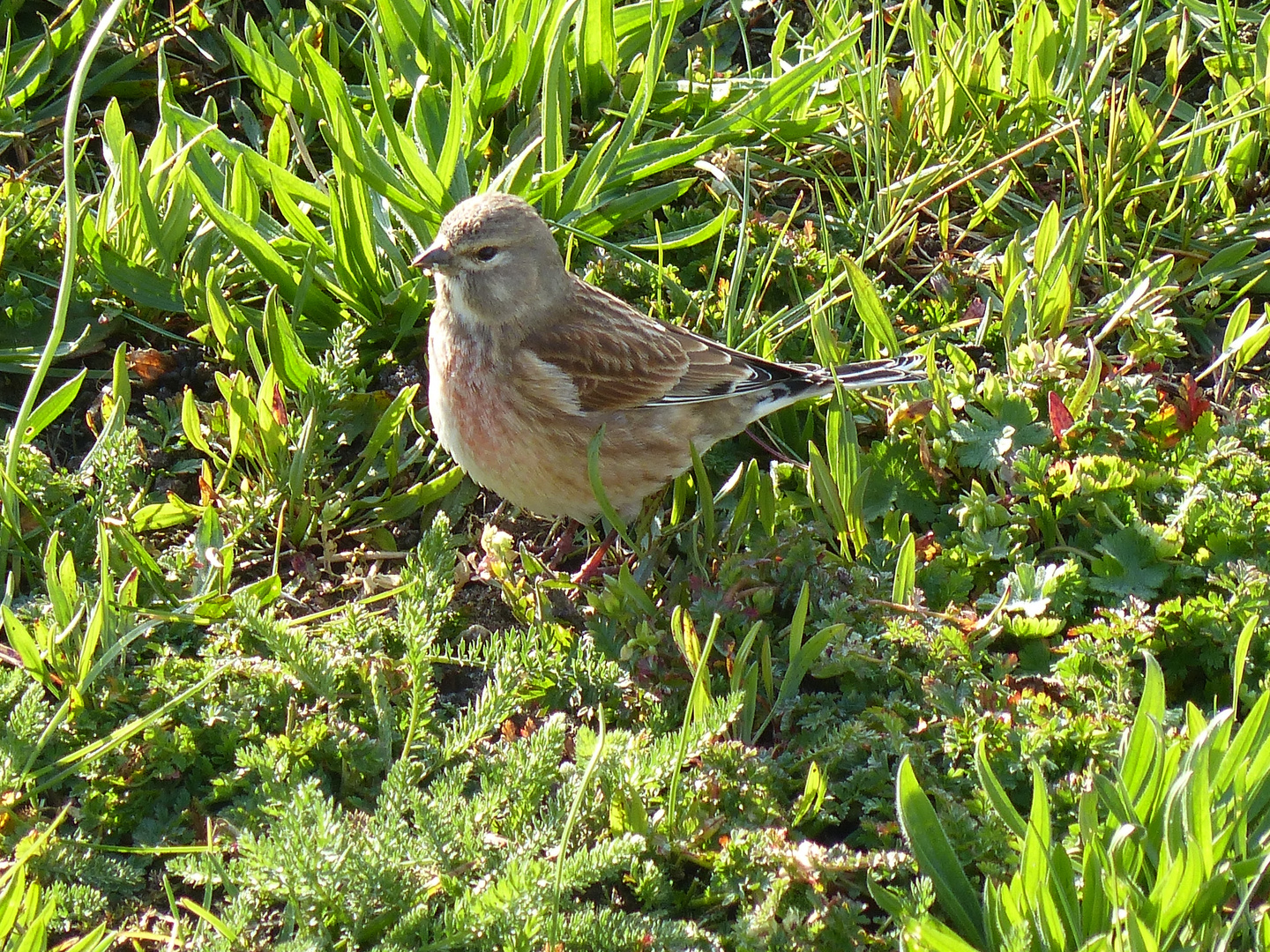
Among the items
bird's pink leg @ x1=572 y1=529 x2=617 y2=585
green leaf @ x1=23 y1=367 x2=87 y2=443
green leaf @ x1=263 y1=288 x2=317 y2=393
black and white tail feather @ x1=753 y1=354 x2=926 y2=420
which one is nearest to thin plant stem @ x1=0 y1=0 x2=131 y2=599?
green leaf @ x1=23 y1=367 x2=87 y2=443

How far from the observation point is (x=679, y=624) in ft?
11.5

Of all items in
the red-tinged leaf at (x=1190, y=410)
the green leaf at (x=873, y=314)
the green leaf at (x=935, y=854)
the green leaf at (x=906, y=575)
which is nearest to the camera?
the green leaf at (x=935, y=854)

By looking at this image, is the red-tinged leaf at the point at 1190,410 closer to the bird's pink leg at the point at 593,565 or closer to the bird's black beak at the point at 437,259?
the bird's pink leg at the point at 593,565

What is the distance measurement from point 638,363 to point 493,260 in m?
0.60

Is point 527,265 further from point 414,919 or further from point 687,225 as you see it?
point 414,919

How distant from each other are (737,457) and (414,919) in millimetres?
2309

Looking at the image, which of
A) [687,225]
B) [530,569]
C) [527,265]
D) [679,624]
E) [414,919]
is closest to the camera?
[414,919]

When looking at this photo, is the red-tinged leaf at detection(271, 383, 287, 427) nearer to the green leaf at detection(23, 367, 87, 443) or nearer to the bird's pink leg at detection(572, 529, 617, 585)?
the green leaf at detection(23, 367, 87, 443)

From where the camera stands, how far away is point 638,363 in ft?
14.2

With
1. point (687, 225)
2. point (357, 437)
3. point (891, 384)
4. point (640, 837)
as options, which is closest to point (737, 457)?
point (891, 384)

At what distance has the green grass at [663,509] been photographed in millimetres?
2951

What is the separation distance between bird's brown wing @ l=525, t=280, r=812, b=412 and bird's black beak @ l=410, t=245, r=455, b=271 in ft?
1.21

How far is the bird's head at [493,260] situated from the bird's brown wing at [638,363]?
0.14 meters

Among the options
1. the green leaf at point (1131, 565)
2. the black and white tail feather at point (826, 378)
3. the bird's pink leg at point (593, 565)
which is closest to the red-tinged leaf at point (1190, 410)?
the green leaf at point (1131, 565)
